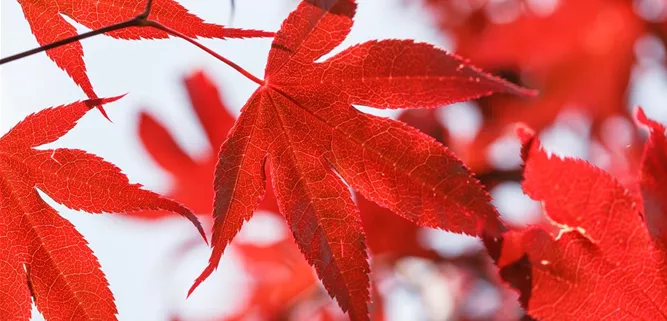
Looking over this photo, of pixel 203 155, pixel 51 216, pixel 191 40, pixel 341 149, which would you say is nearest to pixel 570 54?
pixel 203 155

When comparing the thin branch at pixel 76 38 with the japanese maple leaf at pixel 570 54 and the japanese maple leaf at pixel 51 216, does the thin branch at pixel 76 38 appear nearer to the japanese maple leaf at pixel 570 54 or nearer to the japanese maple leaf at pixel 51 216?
the japanese maple leaf at pixel 51 216

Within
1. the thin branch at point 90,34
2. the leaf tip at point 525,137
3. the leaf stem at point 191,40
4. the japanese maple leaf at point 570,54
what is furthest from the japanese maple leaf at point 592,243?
the japanese maple leaf at point 570,54

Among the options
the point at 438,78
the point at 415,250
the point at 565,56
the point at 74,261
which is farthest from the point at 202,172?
the point at 438,78

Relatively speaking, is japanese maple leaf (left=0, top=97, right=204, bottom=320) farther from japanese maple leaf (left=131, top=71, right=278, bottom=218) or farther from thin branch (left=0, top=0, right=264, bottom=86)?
japanese maple leaf (left=131, top=71, right=278, bottom=218)

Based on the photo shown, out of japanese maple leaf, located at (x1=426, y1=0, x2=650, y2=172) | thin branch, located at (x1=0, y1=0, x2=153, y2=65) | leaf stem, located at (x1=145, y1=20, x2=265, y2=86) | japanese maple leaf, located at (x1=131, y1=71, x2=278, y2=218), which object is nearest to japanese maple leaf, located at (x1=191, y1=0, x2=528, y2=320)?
leaf stem, located at (x1=145, y1=20, x2=265, y2=86)

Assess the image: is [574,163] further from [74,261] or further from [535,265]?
[74,261]
